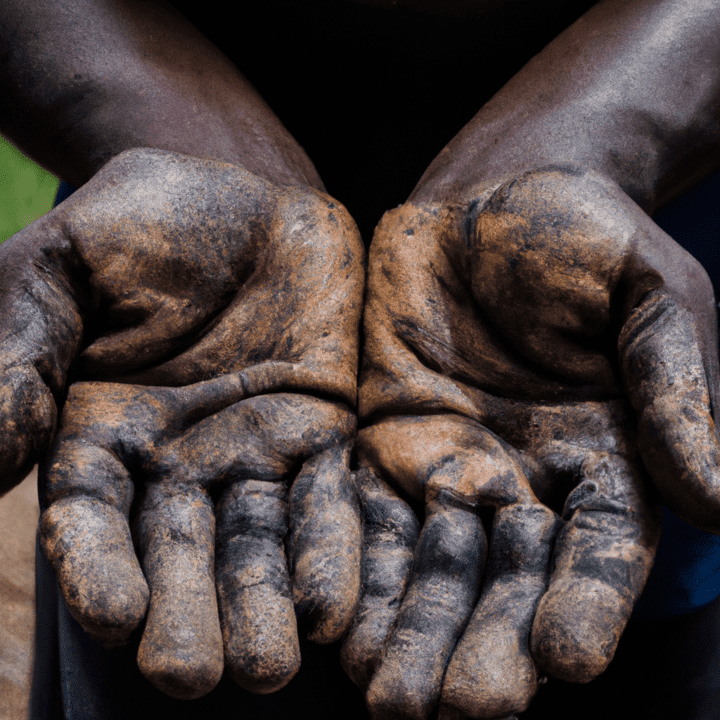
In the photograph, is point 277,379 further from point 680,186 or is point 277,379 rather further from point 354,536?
point 680,186

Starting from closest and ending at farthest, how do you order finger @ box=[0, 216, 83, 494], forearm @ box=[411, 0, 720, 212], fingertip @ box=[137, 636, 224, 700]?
fingertip @ box=[137, 636, 224, 700], finger @ box=[0, 216, 83, 494], forearm @ box=[411, 0, 720, 212]

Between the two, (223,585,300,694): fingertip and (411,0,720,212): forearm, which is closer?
(223,585,300,694): fingertip

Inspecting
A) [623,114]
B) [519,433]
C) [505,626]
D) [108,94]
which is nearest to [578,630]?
[505,626]

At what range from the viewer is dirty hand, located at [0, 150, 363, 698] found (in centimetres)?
63

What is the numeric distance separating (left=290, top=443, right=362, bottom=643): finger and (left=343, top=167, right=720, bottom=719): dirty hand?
21mm

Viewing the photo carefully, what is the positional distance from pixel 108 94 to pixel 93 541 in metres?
0.62

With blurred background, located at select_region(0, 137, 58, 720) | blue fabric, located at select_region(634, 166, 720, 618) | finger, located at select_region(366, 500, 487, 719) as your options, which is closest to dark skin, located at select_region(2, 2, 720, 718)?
finger, located at select_region(366, 500, 487, 719)

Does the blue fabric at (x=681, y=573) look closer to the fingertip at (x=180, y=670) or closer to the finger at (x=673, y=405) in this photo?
the finger at (x=673, y=405)

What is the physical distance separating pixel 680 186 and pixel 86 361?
29.8 inches

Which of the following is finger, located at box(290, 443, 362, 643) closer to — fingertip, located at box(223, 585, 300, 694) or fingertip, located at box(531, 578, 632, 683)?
fingertip, located at box(223, 585, 300, 694)

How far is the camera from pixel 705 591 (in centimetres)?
107

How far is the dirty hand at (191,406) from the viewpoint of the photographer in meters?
0.63

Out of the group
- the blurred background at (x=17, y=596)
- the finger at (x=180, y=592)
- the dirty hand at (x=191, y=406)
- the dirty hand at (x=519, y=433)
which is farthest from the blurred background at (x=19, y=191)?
the finger at (x=180, y=592)

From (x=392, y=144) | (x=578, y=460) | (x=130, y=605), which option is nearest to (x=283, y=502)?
(x=130, y=605)
